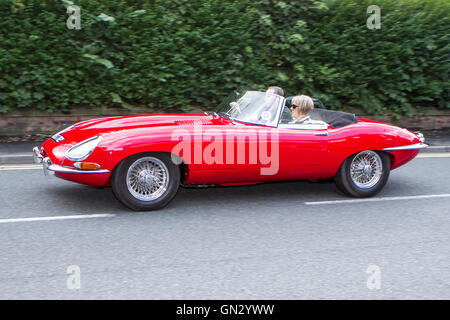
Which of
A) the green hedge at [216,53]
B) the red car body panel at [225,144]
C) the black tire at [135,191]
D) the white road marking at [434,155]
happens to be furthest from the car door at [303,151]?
the green hedge at [216,53]

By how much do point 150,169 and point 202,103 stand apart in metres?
5.72

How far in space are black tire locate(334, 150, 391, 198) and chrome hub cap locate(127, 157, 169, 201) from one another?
2218 mm

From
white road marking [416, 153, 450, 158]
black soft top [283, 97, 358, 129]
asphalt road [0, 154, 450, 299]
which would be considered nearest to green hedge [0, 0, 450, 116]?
white road marking [416, 153, 450, 158]

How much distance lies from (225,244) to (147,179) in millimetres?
1323

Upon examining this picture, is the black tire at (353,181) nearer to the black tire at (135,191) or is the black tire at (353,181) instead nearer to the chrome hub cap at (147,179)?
the black tire at (135,191)

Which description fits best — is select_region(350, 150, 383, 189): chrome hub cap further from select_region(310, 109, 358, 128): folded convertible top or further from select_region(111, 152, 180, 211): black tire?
select_region(111, 152, 180, 211): black tire

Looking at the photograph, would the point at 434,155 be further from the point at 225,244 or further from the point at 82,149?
the point at 82,149

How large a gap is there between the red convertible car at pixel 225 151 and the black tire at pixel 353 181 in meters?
0.01

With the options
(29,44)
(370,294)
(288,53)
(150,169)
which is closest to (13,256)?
(150,169)

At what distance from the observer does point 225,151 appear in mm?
6039

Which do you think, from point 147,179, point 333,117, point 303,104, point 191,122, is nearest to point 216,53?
point 333,117

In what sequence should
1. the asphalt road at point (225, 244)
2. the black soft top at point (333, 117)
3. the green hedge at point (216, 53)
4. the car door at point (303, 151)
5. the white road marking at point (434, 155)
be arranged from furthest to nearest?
the green hedge at point (216, 53) → the white road marking at point (434, 155) → the black soft top at point (333, 117) → the car door at point (303, 151) → the asphalt road at point (225, 244)

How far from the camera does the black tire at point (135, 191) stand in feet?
18.9

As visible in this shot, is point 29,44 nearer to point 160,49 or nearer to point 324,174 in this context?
point 160,49
